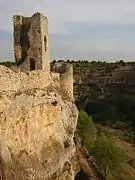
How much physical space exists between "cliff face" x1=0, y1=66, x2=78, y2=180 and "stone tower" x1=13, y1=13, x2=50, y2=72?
45.5 inches

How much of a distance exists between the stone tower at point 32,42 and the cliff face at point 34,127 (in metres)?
1.16

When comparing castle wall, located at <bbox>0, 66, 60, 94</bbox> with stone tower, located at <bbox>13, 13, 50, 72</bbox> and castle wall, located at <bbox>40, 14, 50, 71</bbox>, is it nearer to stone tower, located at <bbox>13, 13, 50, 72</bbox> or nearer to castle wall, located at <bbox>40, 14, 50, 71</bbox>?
castle wall, located at <bbox>40, 14, 50, 71</bbox>

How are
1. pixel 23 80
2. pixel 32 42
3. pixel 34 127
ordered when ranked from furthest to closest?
1. pixel 32 42
2. pixel 34 127
3. pixel 23 80

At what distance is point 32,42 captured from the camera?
→ 1631 cm

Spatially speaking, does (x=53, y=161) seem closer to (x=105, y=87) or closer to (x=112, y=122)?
(x=112, y=122)

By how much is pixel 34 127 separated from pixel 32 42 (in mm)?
5164

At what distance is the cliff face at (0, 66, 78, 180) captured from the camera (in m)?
11.1

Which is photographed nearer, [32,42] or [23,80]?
[23,80]

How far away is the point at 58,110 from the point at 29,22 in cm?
498

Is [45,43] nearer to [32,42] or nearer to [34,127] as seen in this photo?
[32,42]

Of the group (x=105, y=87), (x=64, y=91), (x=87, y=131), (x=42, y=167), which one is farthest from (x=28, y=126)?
(x=105, y=87)

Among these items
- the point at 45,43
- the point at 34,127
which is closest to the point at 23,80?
the point at 34,127

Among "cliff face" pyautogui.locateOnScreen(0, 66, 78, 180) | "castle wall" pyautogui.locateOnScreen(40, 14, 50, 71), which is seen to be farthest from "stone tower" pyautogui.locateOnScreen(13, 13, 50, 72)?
"cliff face" pyautogui.locateOnScreen(0, 66, 78, 180)

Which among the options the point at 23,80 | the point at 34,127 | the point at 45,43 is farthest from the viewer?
the point at 45,43
